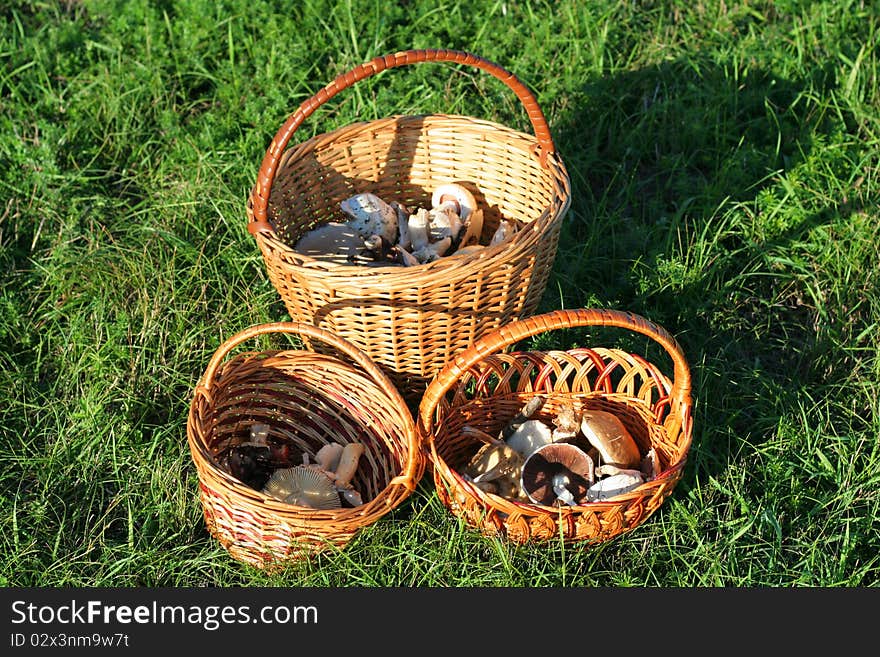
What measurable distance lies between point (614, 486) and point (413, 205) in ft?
4.71

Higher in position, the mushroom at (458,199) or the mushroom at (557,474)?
the mushroom at (458,199)

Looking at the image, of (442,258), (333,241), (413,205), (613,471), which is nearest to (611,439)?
(613,471)

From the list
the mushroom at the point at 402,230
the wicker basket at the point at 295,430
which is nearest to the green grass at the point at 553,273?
the wicker basket at the point at 295,430

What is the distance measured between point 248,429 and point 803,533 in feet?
5.78

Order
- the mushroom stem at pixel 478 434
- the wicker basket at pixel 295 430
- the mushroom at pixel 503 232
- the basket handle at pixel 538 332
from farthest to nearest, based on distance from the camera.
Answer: the mushroom at pixel 503 232, the mushroom stem at pixel 478 434, the wicker basket at pixel 295 430, the basket handle at pixel 538 332

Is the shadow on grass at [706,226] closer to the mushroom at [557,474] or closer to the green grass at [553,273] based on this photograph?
the green grass at [553,273]

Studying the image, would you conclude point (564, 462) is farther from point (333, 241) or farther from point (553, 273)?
point (333, 241)

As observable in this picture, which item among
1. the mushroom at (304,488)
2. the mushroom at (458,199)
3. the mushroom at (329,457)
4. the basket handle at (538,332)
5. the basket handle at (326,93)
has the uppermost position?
the basket handle at (326,93)

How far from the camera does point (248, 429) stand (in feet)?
10.7

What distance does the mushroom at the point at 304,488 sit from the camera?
9.41ft

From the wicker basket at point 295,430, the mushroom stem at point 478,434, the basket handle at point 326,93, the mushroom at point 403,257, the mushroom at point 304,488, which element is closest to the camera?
the wicker basket at point 295,430

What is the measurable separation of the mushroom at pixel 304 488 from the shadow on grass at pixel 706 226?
1.12m

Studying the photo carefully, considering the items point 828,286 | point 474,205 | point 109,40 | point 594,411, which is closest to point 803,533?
point 594,411

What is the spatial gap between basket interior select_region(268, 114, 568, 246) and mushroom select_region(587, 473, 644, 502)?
106cm
